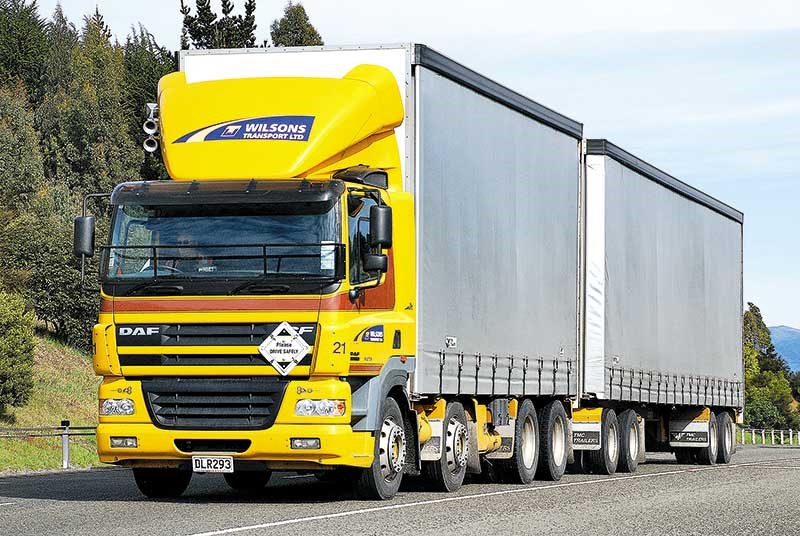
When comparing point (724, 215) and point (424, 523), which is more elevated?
point (724, 215)

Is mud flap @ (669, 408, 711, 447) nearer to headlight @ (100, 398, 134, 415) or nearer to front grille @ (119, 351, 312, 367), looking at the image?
front grille @ (119, 351, 312, 367)

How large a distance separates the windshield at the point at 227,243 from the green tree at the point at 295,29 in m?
66.4

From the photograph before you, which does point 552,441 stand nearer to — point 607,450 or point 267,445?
point 607,450

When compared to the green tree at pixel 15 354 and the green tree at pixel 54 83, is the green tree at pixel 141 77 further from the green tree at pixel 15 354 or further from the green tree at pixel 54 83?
the green tree at pixel 15 354

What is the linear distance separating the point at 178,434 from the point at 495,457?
6.23 meters

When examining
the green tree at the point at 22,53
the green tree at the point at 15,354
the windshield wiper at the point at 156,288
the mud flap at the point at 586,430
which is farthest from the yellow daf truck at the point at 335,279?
the green tree at the point at 22,53

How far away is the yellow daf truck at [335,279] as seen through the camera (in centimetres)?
1437

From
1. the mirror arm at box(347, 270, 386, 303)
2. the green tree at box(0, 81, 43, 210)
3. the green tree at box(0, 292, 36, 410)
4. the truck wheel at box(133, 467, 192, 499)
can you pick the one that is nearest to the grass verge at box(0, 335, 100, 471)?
the green tree at box(0, 292, 36, 410)

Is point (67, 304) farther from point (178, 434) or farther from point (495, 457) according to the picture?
point (178, 434)

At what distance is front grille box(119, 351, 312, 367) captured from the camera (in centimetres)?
1429

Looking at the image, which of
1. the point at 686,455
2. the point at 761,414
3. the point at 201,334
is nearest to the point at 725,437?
the point at 686,455

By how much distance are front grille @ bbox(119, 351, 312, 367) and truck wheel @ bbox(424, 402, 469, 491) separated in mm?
3381

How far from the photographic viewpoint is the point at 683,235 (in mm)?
27844

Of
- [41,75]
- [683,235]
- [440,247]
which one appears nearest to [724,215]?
[683,235]
